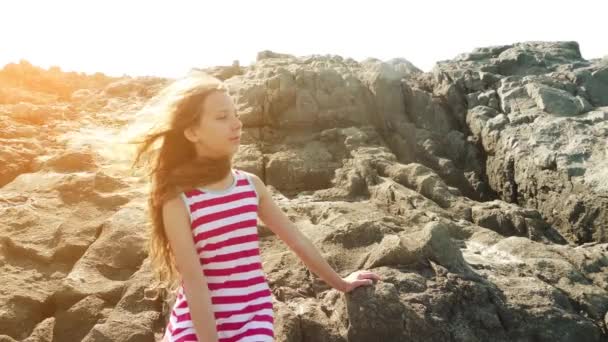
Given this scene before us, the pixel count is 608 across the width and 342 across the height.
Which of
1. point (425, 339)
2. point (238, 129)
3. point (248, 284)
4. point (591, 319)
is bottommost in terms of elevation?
point (591, 319)

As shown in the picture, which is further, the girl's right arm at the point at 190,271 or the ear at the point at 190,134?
the ear at the point at 190,134

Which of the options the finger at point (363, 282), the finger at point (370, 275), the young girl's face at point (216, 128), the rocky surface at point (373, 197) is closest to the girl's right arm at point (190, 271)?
the young girl's face at point (216, 128)

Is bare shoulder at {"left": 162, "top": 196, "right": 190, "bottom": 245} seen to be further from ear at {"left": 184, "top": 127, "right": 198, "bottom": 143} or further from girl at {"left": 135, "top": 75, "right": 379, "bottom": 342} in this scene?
ear at {"left": 184, "top": 127, "right": 198, "bottom": 143}

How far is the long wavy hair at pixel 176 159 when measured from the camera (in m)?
3.12

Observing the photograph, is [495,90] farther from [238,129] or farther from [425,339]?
[238,129]

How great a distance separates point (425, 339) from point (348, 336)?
51 centimetres

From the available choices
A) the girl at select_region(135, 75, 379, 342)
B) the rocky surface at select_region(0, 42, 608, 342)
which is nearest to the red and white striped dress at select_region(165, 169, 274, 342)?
the girl at select_region(135, 75, 379, 342)

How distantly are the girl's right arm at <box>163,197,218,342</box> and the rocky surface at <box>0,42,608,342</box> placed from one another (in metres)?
0.53

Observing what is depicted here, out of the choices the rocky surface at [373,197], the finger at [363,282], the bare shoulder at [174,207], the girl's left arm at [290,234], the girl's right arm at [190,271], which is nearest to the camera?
the girl's right arm at [190,271]

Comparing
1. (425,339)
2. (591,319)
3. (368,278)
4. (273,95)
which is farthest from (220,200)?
(273,95)

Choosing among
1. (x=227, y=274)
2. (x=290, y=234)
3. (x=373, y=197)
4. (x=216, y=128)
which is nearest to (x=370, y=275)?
(x=290, y=234)

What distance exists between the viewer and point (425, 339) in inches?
153

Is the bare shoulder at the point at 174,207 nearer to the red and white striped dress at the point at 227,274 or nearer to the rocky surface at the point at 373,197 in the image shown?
the red and white striped dress at the point at 227,274

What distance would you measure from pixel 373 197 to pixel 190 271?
386cm
